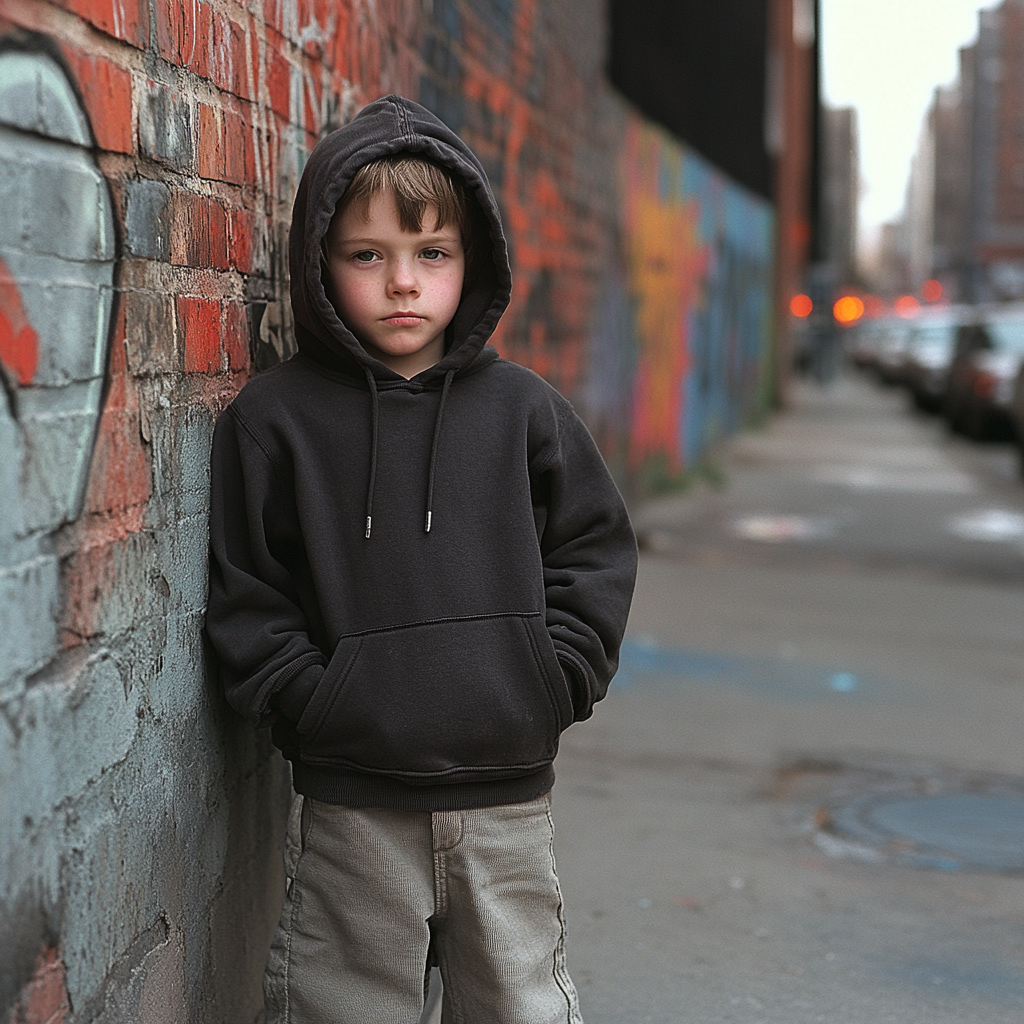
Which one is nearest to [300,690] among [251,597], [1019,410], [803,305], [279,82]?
[251,597]

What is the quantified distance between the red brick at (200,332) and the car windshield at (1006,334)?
60.2ft

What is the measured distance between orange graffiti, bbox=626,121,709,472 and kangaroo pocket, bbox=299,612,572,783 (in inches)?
318

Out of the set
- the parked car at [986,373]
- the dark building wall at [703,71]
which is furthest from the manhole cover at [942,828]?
the parked car at [986,373]

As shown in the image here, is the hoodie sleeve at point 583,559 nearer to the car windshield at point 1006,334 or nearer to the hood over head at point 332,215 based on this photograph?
the hood over head at point 332,215

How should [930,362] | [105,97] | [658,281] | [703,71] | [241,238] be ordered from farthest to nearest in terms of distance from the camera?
[930,362] → [703,71] → [658,281] → [241,238] → [105,97]

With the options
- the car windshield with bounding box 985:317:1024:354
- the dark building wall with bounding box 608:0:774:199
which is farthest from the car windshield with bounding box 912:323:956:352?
the dark building wall with bounding box 608:0:774:199

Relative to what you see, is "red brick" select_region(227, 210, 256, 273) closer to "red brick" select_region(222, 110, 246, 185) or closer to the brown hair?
"red brick" select_region(222, 110, 246, 185)

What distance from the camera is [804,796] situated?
14.6 feet

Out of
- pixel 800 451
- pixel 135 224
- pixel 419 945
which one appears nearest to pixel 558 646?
pixel 419 945

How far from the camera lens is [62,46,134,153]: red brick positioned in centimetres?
170

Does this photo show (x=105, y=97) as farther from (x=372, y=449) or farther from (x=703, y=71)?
(x=703, y=71)

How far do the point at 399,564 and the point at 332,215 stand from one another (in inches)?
21.5

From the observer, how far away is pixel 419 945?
88.1 inches

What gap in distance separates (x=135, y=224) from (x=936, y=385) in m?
24.5
